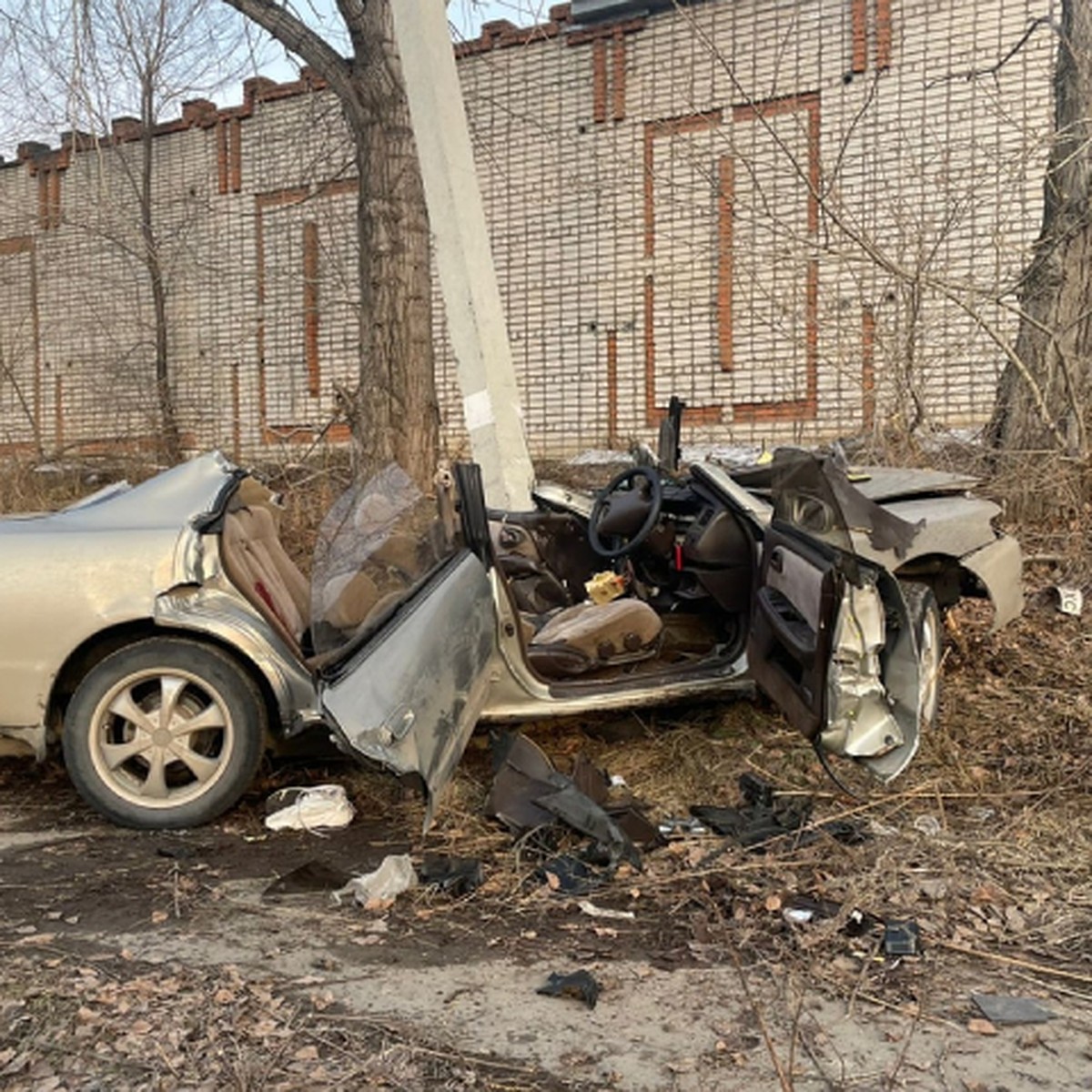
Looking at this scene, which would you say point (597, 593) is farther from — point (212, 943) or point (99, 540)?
point (212, 943)

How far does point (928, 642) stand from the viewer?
4.87 meters

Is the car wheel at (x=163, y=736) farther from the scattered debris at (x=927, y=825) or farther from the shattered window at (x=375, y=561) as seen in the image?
the scattered debris at (x=927, y=825)

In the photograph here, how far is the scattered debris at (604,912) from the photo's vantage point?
10.6ft

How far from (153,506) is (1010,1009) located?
349 centimetres

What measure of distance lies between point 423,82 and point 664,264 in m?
6.51

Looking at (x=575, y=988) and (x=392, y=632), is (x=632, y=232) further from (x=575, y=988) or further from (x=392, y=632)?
(x=575, y=988)

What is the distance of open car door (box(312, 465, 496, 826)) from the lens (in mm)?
3291

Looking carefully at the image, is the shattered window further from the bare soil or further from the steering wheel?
the steering wheel

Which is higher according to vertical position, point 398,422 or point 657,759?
point 398,422

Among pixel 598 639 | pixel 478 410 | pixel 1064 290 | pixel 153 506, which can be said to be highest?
pixel 1064 290

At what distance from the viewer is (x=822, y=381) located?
12227 mm

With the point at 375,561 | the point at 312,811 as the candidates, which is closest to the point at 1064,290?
the point at 375,561

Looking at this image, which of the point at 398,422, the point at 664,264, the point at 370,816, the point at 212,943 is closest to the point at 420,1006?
the point at 212,943

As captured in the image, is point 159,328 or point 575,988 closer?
point 575,988
